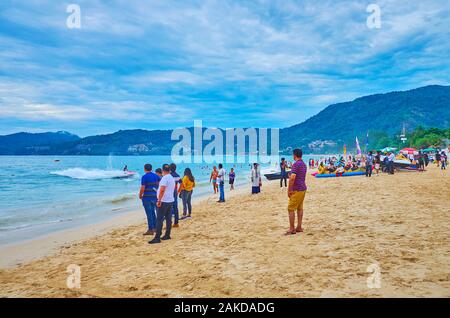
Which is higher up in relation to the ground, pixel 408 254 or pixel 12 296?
pixel 408 254

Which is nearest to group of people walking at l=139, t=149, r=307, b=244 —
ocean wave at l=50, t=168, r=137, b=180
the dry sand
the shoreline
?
the dry sand

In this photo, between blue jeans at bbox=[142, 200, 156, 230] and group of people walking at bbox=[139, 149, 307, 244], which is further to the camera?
blue jeans at bbox=[142, 200, 156, 230]

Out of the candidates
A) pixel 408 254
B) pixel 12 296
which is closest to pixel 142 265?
pixel 12 296

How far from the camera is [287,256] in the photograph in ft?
18.8

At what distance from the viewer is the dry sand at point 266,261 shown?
4348 millimetres

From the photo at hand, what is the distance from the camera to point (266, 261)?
18.1ft

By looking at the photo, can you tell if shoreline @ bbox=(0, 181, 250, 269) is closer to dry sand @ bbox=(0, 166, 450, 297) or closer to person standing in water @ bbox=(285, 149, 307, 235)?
dry sand @ bbox=(0, 166, 450, 297)

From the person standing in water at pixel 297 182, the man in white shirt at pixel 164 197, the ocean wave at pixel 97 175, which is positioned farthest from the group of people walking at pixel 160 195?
the ocean wave at pixel 97 175

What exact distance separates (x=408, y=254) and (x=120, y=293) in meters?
4.79

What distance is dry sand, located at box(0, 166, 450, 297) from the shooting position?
4348 mm

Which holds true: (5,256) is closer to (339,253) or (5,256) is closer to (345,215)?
(339,253)

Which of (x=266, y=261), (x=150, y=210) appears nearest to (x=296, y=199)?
(x=266, y=261)

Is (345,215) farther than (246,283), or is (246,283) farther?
(345,215)

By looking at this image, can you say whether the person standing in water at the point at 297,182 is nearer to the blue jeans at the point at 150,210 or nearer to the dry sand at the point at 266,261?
the dry sand at the point at 266,261
